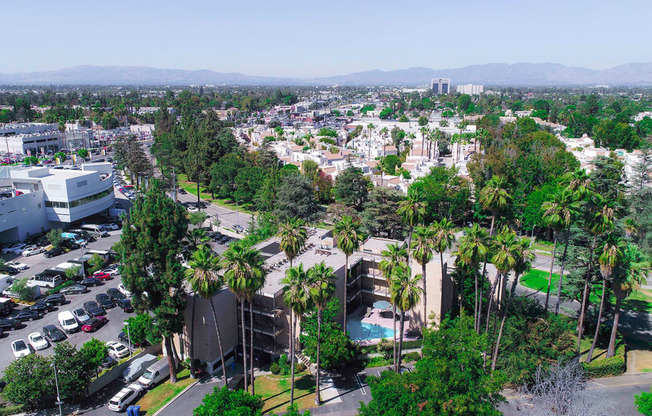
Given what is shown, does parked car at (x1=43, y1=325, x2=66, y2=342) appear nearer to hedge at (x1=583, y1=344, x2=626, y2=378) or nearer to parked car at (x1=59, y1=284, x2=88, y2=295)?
parked car at (x1=59, y1=284, x2=88, y2=295)

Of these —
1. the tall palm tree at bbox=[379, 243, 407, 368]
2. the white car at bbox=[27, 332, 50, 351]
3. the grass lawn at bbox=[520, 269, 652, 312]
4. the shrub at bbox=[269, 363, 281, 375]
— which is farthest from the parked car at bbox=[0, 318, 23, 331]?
the grass lawn at bbox=[520, 269, 652, 312]

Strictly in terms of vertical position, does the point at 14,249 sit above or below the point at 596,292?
below

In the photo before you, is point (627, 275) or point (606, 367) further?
point (606, 367)

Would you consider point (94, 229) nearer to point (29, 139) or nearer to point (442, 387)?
point (442, 387)

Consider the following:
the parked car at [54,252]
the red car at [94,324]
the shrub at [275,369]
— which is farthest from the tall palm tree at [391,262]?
the parked car at [54,252]

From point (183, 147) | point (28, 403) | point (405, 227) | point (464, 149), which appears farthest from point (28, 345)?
point (464, 149)

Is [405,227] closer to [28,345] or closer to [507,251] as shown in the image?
[507,251]

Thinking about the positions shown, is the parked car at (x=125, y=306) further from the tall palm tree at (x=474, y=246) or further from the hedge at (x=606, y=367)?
the hedge at (x=606, y=367)

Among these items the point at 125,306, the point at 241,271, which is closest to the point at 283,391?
the point at 241,271
